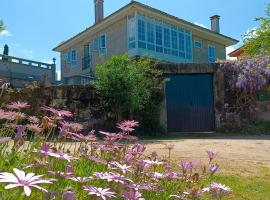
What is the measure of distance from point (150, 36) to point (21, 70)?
841cm

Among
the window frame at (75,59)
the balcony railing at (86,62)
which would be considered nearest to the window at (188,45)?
the balcony railing at (86,62)

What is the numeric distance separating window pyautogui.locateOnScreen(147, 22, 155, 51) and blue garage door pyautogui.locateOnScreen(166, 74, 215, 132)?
34.5 feet

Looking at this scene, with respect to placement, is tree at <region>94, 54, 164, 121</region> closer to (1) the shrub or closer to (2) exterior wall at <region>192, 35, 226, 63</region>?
(1) the shrub

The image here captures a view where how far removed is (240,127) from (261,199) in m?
10.7

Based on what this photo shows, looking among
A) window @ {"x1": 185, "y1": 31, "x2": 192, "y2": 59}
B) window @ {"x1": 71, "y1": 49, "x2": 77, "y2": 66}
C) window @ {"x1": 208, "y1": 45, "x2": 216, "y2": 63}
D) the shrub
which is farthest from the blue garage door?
window @ {"x1": 71, "y1": 49, "x2": 77, "y2": 66}

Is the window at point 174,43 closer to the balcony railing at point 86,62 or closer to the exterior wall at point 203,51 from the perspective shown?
the exterior wall at point 203,51

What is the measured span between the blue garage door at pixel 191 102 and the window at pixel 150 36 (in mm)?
10503

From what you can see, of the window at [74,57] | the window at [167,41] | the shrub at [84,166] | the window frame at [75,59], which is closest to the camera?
the shrub at [84,166]

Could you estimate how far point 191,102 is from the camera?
15.1 m

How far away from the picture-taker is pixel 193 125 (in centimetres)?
1505

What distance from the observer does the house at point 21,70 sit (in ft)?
77.0

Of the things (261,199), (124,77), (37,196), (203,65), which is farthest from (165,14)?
(37,196)

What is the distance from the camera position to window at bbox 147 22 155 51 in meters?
25.2

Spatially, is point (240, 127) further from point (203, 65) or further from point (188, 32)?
point (188, 32)
